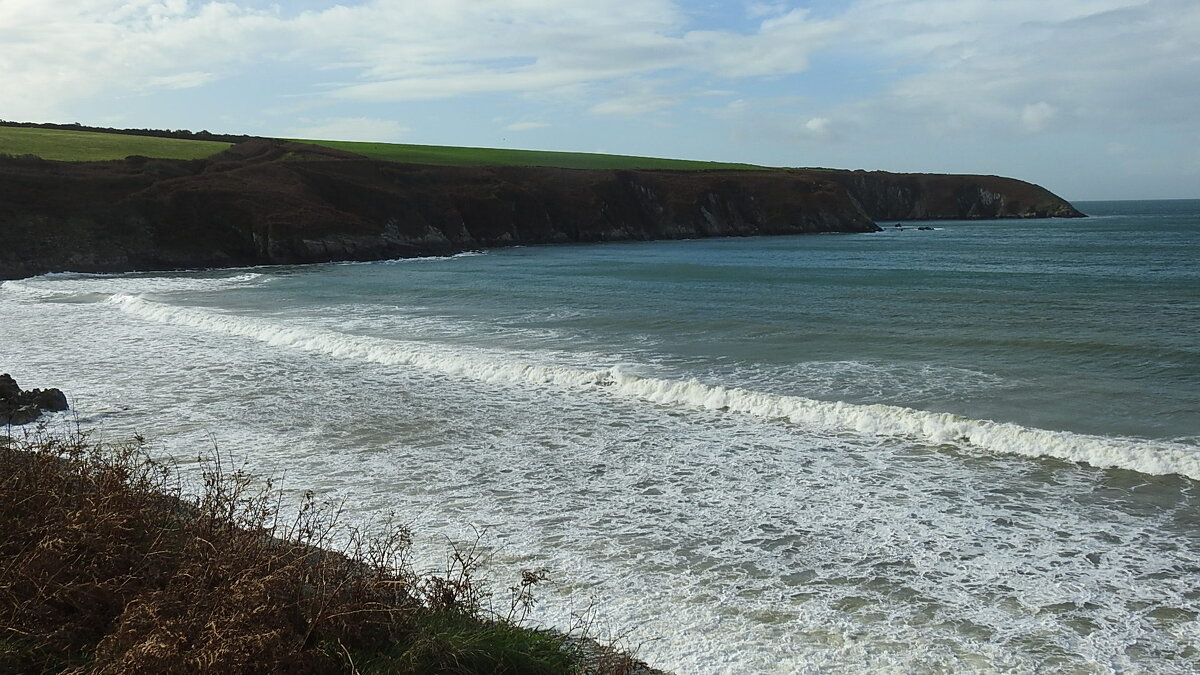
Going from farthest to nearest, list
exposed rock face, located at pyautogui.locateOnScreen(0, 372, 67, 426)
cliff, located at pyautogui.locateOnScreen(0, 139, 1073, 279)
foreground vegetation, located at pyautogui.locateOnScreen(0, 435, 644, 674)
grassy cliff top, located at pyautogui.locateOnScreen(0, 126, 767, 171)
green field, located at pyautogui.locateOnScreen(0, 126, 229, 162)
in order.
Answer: grassy cliff top, located at pyautogui.locateOnScreen(0, 126, 767, 171) → green field, located at pyautogui.locateOnScreen(0, 126, 229, 162) → cliff, located at pyautogui.locateOnScreen(0, 139, 1073, 279) → exposed rock face, located at pyautogui.locateOnScreen(0, 372, 67, 426) → foreground vegetation, located at pyautogui.locateOnScreen(0, 435, 644, 674)

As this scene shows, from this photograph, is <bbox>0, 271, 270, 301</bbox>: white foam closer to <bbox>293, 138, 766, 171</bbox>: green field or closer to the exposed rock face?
the exposed rock face

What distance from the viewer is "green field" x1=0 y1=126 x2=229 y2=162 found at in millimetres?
65750

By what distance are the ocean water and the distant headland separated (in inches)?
867

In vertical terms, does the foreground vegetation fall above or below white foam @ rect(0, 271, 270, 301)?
above

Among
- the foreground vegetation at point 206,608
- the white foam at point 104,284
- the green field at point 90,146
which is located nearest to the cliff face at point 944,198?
the green field at point 90,146

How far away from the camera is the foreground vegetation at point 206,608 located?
13.8 feet

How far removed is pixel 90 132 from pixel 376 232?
142 feet

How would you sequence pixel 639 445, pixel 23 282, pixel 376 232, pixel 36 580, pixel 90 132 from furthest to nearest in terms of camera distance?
pixel 90 132 → pixel 376 232 → pixel 23 282 → pixel 639 445 → pixel 36 580

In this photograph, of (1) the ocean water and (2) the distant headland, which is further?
(2) the distant headland

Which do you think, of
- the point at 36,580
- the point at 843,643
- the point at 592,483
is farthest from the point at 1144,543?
the point at 36,580

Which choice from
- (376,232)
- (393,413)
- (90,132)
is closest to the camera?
(393,413)

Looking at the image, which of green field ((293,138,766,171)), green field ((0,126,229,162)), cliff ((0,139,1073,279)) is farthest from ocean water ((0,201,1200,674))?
green field ((293,138,766,171))

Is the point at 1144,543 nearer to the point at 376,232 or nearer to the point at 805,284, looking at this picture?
the point at 805,284

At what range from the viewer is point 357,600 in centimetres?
479
